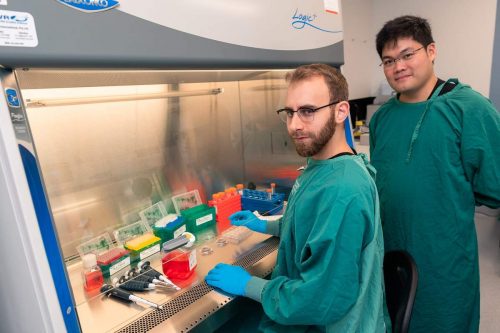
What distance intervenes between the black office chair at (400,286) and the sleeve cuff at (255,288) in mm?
409

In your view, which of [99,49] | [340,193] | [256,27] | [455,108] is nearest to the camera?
[99,49]

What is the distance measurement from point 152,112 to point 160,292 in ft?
2.46

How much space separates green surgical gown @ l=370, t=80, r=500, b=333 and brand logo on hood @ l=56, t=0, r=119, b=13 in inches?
48.9

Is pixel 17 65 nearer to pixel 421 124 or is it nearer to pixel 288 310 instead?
pixel 288 310

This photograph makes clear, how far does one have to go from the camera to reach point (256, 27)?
1155 mm

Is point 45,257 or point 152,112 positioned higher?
point 152,112

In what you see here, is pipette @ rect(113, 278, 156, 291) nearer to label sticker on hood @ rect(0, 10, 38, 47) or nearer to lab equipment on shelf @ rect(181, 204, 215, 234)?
lab equipment on shelf @ rect(181, 204, 215, 234)

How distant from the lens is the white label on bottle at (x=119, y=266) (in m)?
1.18

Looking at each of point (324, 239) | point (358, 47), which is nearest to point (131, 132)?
point (324, 239)

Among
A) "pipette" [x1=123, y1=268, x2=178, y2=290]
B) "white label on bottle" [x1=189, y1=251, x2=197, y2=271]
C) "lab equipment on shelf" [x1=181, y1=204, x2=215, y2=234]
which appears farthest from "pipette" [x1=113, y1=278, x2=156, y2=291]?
"lab equipment on shelf" [x1=181, y1=204, x2=215, y2=234]

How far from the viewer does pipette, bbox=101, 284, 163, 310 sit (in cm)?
102

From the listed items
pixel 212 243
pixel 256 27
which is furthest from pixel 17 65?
pixel 212 243

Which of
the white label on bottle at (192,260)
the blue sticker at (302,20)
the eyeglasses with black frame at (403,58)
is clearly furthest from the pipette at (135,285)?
the eyeglasses with black frame at (403,58)

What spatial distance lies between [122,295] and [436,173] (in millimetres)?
1270
